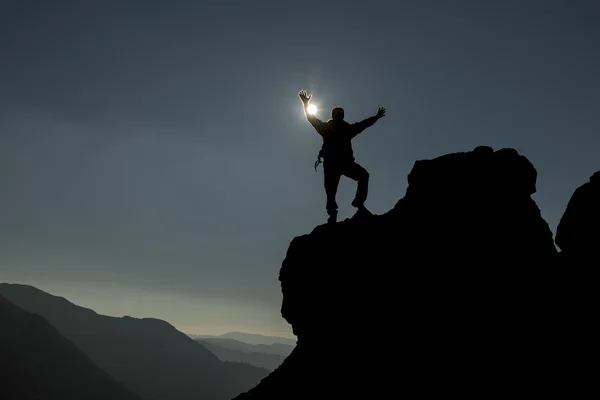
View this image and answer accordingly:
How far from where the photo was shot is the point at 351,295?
11.3 metres

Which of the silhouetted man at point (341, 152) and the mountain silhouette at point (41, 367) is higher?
the silhouetted man at point (341, 152)

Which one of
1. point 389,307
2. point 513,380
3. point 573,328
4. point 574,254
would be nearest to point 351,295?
point 389,307

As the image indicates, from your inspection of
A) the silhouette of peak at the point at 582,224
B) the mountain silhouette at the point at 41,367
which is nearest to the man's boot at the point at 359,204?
the silhouette of peak at the point at 582,224

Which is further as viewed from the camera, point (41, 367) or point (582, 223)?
point (41, 367)

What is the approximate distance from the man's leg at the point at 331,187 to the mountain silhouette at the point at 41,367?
138082mm

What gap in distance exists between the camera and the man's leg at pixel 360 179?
539 inches

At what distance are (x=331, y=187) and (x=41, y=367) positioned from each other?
163417mm

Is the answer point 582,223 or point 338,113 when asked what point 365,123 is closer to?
point 338,113

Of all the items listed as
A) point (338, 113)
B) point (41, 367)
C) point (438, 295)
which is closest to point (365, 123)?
point (338, 113)

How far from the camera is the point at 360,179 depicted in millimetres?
13734

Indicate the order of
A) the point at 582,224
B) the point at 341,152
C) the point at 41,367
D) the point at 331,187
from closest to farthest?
the point at 582,224
the point at 341,152
the point at 331,187
the point at 41,367

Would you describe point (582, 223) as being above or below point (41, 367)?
above

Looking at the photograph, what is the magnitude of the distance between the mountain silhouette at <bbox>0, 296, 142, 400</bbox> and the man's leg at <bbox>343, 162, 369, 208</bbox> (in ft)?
456

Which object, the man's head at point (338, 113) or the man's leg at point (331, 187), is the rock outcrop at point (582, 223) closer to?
the man's leg at point (331, 187)
